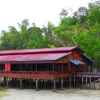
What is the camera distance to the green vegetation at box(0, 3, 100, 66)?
2259 inches

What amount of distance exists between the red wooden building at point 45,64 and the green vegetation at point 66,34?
239 inches

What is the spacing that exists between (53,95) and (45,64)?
634 centimetres

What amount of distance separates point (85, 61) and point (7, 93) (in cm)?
1289

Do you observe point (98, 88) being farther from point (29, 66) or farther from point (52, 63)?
point (29, 66)

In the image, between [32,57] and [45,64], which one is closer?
[45,64]

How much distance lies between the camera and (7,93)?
4441 cm

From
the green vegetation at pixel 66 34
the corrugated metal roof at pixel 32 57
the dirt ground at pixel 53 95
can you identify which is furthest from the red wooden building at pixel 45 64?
the green vegetation at pixel 66 34

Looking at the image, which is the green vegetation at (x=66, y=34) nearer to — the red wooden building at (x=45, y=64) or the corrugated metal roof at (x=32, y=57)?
the red wooden building at (x=45, y=64)

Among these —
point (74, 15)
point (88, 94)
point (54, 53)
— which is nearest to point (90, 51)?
point (54, 53)

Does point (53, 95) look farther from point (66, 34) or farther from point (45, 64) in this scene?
point (66, 34)

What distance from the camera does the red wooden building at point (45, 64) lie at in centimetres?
4612

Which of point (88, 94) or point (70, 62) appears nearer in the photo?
point (88, 94)

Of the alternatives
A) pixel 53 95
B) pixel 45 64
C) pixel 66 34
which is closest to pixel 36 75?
pixel 45 64

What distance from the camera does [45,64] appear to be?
46969 mm
